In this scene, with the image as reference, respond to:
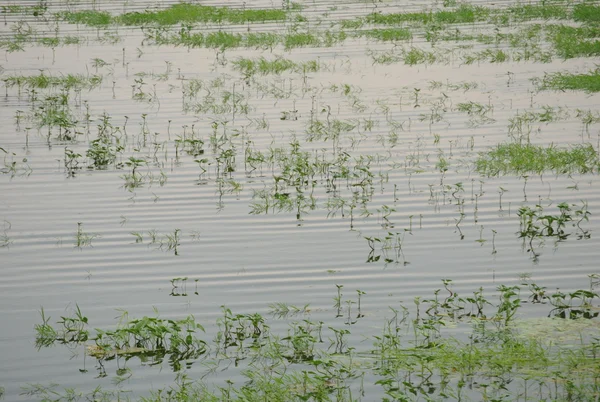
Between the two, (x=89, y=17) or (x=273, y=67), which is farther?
(x=89, y=17)

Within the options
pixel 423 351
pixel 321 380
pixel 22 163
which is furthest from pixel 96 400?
pixel 22 163

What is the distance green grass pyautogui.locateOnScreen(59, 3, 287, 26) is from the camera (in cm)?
2862

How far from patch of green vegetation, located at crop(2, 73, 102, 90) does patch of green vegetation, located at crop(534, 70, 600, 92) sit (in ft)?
31.8

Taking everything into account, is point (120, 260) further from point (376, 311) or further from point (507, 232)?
point (507, 232)

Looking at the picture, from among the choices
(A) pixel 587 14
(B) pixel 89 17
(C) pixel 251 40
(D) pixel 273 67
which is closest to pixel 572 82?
(D) pixel 273 67

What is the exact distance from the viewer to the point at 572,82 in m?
20.1

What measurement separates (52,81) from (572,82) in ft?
36.6

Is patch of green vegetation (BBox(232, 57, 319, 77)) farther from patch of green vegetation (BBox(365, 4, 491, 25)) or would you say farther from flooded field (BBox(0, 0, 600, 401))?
patch of green vegetation (BBox(365, 4, 491, 25))

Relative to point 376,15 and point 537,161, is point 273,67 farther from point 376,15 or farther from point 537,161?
point 537,161

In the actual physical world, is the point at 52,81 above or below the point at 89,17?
below

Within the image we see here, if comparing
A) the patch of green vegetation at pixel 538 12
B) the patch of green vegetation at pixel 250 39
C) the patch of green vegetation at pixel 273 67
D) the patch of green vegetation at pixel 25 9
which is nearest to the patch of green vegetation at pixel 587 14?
the patch of green vegetation at pixel 538 12

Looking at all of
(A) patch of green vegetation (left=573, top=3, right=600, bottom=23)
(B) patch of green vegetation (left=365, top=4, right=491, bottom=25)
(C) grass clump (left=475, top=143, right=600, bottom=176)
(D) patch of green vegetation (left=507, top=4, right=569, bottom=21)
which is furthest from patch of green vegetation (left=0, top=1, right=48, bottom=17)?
(C) grass clump (left=475, top=143, right=600, bottom=176)

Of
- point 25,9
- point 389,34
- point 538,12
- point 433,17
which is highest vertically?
point 25,9

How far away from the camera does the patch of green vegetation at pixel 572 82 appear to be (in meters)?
19.8
